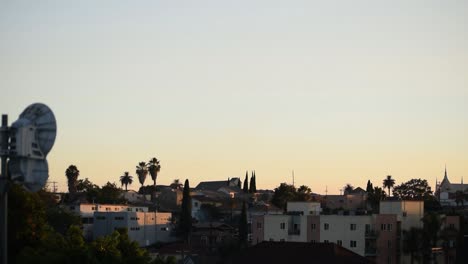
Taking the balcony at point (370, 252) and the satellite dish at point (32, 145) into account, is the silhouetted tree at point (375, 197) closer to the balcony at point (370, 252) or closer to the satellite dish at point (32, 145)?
the balcony at point (370, 252)

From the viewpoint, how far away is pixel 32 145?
41.3 metres

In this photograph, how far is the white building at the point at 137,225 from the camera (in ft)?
480

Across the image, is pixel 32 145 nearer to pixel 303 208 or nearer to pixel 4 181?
pixel 4 181

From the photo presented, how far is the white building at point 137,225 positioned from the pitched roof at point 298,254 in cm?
4456

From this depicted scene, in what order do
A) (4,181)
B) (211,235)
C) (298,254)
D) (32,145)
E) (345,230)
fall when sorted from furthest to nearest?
1. (211,235)
2. (345,230)
3. (298,254)
4. (32,145)
5. (4,181)

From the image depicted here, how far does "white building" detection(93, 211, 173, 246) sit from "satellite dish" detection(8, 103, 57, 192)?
100917 millimetres

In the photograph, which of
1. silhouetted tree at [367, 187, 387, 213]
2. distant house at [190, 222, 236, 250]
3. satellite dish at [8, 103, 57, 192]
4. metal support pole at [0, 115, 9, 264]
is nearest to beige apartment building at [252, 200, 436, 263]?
distant house at [190, 222, 236, 250]

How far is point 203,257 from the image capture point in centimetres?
13262

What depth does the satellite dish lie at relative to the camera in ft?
131

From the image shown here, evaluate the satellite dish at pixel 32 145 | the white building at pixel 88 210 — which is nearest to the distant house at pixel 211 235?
the white building at pixel 88 210

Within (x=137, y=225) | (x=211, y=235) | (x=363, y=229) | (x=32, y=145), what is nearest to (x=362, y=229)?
(x=363, y=229)

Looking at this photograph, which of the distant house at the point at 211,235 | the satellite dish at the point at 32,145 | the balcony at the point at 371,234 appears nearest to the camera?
the satellite dish at the point at 32,145

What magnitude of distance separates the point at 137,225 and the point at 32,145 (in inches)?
4258

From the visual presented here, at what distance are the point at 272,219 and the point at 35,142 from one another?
278 ft
